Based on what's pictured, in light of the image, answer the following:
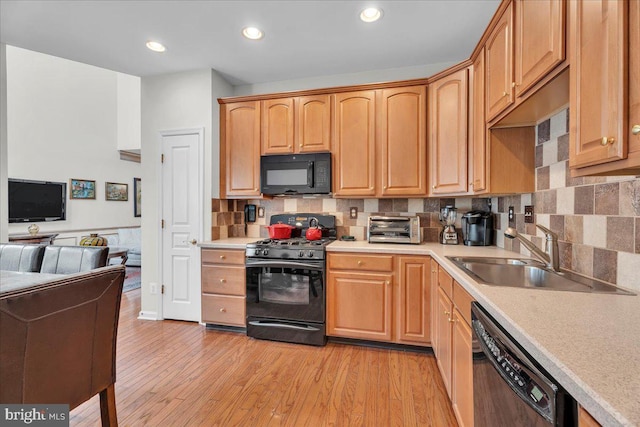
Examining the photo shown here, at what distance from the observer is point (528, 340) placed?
2.46 ft

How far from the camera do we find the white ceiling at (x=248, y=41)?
2.05 meters

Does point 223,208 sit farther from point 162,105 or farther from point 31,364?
point 31,364

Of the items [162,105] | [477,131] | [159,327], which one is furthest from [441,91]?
[159,327]

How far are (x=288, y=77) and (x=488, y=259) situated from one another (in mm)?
2625

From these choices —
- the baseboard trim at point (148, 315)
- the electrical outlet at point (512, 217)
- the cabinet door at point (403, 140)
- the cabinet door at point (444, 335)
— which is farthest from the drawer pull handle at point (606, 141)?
the baseboard trim at point (148, 315)

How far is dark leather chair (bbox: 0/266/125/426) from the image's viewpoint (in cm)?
95

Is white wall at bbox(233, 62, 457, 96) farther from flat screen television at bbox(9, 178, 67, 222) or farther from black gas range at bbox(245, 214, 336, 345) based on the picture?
flat screen television at bbox(9, 178, 67, 222)

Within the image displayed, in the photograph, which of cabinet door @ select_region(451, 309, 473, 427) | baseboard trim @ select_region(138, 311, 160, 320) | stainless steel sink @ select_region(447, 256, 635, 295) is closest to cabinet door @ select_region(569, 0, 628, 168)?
stainless steel sink @ select_region(447, 256, 635, 295)

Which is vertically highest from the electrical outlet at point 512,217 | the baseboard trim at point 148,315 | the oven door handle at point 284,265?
the electrical outlet at point 512,217

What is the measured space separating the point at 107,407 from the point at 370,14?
2.88m

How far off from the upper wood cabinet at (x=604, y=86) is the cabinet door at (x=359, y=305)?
1634 mm

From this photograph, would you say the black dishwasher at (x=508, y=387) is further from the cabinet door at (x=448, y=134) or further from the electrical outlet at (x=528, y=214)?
the cabinet door at (x=448, y=134)

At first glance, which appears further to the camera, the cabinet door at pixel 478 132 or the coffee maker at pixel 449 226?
the coffee maker at pixel 449 226

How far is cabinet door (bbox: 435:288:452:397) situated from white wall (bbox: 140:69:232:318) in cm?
226
